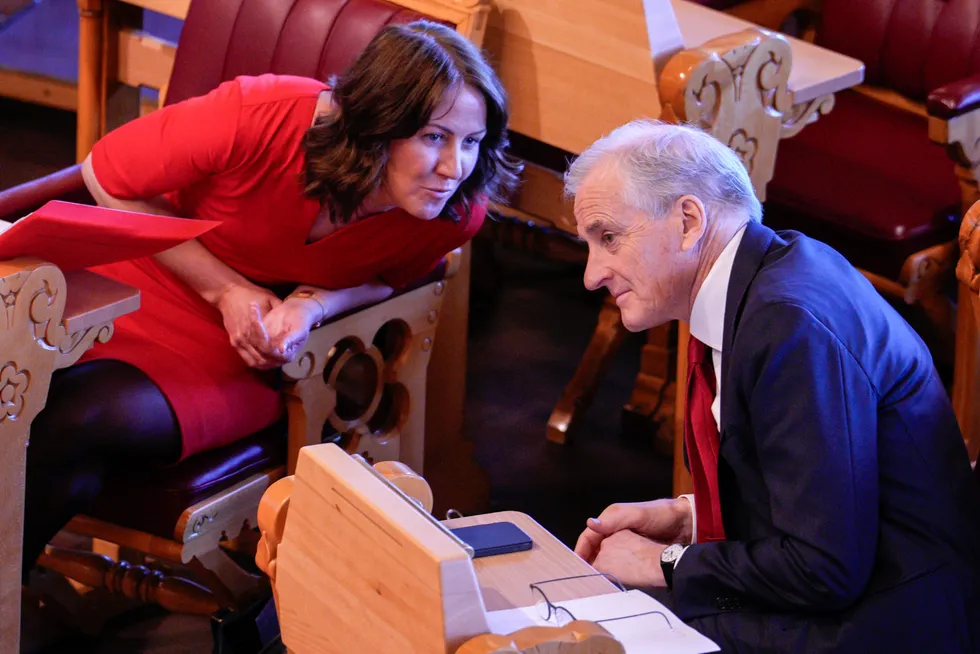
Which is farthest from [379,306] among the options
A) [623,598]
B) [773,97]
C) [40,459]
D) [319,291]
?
[623,598]

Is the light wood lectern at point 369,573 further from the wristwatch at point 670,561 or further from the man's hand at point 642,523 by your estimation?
the man's hand at point 642,523

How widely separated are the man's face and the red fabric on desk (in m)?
0.58

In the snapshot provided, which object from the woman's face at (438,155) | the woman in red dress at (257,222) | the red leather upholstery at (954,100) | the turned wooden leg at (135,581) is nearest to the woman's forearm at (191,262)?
the woman in red dress at (257,222)

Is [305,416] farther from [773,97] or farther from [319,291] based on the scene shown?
[773,97]

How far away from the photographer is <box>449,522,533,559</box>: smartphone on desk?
155 centimetres

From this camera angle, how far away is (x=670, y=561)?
1.66 metres

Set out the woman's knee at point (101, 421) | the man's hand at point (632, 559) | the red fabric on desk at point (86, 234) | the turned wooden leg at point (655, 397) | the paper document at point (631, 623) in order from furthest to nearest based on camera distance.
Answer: the turned wooden leg at point (655, 397)
the woman's knee at point (101, 421)
the red fabric on desk at point (86, 234)
the man's hand at point (632, 559)
the paper document at point (631, 623)

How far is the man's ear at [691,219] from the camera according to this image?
1599mm

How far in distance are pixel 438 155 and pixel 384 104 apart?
13 centimetres

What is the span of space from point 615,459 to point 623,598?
190cm

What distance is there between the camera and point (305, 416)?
233 cm

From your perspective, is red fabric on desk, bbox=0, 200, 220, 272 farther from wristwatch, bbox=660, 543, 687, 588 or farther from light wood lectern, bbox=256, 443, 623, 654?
wristwatch, bbox=660, 543, 687, 588

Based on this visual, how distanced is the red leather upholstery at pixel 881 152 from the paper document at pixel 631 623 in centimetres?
170

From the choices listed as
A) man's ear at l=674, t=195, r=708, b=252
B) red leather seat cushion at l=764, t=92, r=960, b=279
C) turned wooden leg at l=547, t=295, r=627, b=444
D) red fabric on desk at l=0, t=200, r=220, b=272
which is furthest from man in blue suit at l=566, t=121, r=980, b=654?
turned wooden leg at l=547, t=295, r=627, b=444
